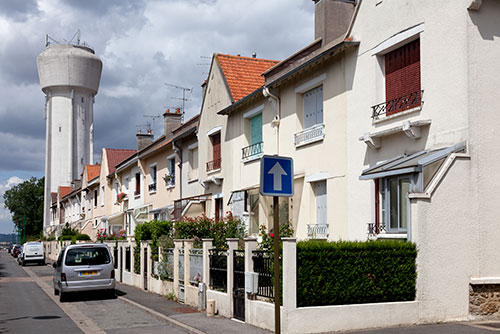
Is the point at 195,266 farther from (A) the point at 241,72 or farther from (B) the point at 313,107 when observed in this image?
(A) the point at 241,72

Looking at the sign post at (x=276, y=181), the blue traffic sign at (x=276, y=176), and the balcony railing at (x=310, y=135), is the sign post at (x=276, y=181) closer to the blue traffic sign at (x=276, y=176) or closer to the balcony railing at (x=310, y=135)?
the blue traffic sign at (x=276, y=176)

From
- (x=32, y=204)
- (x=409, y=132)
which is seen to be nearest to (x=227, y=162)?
(x=409, y=132)

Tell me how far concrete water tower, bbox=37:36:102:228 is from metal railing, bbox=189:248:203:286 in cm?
6549

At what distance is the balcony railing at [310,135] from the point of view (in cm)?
1534

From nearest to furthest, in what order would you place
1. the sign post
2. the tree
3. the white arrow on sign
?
the sign post, the white arrow on sign, the tree

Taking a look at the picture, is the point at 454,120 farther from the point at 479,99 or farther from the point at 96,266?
the point at 96,266

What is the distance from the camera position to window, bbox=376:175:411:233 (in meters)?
12.1

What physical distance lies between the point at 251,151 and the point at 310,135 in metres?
4.00

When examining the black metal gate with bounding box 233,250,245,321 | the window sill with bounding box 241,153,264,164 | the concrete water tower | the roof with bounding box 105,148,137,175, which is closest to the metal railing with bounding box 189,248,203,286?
the black metal gate with bounding box 233,250,245,321

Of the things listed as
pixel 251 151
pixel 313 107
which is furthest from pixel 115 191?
pixel 313 107

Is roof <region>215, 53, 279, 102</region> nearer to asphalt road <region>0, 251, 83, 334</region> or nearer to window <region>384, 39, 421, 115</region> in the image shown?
window <region>384, 39, 421, 115</region>

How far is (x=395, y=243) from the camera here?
36.3 ft

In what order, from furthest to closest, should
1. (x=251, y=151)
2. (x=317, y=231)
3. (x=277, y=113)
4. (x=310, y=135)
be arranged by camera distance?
(x=251, y=151)
(x=277, y=113)
(x=310, y=135)
(x=317, y=231)

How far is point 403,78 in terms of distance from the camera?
41.6ft
